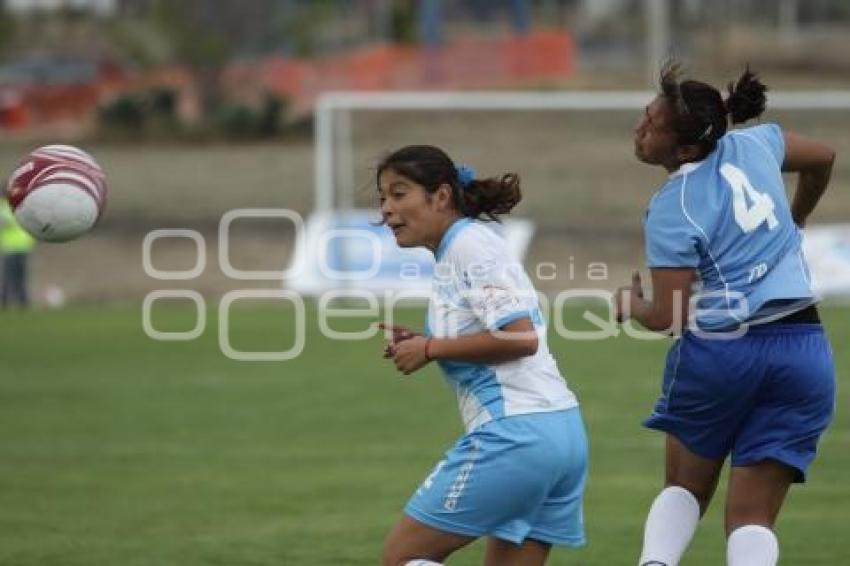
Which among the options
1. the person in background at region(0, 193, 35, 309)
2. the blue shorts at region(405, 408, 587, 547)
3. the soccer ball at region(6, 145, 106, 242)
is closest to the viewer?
the blue shorts at region(405, 408, 587, 547)

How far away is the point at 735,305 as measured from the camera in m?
6.36

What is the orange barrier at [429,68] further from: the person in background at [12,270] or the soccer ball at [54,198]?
the soccer ball at [54,198]

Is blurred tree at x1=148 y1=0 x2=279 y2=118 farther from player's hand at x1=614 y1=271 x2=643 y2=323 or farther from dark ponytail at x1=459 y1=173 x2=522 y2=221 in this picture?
dark ponytail at x1=459 y1=173 x2=522 y2=221

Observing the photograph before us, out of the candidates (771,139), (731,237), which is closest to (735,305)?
(731,237)

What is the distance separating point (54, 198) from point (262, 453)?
5122mm

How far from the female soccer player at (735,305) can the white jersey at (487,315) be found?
1.60 ft

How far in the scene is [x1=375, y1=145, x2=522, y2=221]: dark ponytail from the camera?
6.11m

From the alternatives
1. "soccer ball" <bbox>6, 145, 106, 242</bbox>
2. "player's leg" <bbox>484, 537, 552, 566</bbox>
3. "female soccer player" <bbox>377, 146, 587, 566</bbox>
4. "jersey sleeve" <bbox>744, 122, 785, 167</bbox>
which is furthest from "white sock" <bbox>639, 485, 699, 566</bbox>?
"soccer ball" <bbox>6, 145, 106, 242</bbox>

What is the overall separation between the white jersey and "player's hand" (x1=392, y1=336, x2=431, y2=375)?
4.2 inches

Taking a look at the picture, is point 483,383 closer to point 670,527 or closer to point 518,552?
point 518,552

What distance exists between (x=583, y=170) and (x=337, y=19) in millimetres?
26766

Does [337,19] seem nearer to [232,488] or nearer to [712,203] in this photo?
[232,488]

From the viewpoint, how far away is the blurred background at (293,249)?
9930 millimetres

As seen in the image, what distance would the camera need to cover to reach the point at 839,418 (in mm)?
13000
